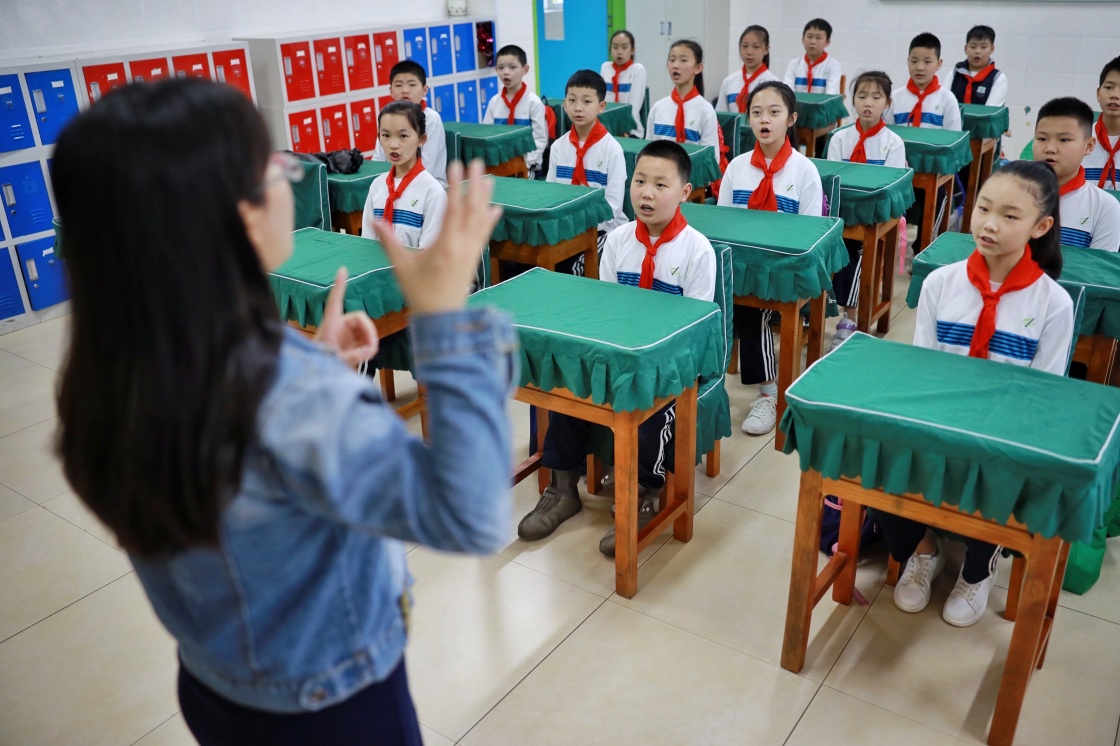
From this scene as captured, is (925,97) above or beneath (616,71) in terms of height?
beneath

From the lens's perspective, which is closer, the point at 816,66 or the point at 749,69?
the point at 749,69

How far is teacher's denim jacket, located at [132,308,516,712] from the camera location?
72cm

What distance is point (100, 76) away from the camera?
4.74 meters

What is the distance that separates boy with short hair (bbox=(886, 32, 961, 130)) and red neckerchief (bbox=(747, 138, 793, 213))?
6.59 feet

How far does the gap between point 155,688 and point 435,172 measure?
3677 mm

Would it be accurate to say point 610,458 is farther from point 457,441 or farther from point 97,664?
point 457,441

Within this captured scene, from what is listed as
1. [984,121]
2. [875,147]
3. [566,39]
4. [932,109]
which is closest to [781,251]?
[875,147]

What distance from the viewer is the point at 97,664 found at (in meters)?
2.29

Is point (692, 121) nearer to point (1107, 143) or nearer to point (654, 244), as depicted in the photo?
point (1107, 143)

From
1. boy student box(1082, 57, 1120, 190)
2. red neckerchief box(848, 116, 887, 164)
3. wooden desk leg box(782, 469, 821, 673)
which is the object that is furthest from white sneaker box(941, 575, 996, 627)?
red neckerchief box(848, 116, 887, 164)

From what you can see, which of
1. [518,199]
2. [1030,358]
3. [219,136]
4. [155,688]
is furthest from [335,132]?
[219,136]

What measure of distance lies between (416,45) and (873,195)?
4094 millimetres

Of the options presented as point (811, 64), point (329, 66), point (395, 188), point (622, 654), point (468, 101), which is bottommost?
point (622, 654)

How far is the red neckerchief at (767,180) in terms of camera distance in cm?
360
